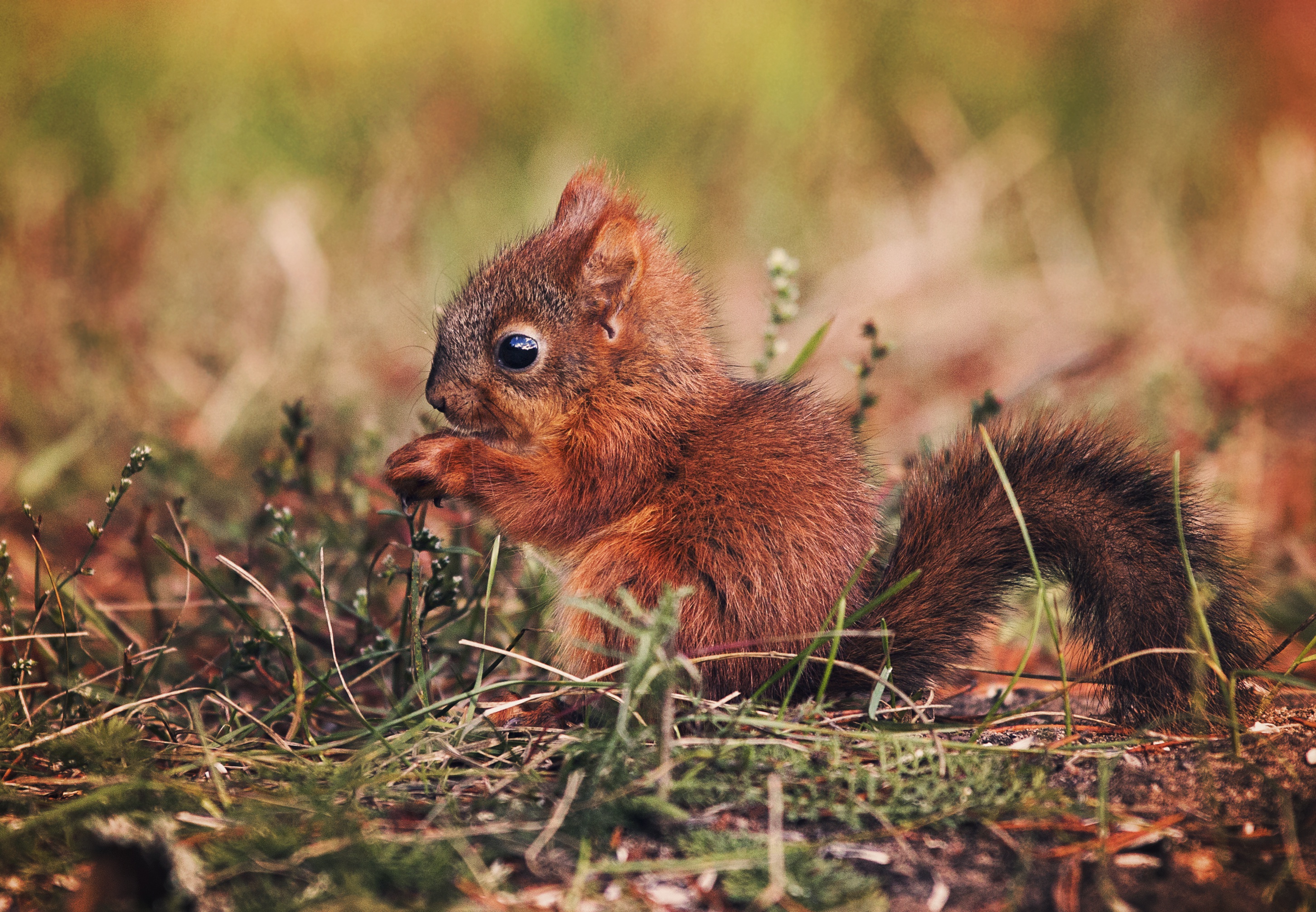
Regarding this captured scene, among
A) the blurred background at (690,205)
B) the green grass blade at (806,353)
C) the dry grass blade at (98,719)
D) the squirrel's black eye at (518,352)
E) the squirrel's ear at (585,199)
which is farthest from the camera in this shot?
A: the blurred background at (690,205)

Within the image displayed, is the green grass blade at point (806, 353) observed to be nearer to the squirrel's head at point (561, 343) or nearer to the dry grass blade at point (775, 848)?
the squirrel's head at point (561, 343)

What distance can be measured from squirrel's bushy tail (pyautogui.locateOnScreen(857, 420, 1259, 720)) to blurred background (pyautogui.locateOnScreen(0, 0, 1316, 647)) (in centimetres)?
81

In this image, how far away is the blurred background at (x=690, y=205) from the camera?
4.43 metres

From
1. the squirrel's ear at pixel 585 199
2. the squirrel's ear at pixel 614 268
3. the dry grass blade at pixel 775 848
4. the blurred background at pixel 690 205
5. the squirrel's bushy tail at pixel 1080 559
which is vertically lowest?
the dry grass blade at pixel 775 848

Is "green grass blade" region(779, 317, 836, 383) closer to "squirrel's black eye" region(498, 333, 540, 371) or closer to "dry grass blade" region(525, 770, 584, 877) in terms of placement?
"squirrel's black eye" region(498, 333, 540, 371)

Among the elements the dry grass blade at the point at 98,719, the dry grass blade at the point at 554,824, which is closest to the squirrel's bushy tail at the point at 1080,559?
the dry grass blade at the point at 554,824

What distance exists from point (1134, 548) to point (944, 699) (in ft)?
2.08

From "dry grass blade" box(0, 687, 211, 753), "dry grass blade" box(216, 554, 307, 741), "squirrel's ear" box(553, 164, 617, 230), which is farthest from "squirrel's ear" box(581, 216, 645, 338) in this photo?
"dry grass blade" box(0, 687, 211, 753)

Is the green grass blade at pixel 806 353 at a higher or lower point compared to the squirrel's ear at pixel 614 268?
lower

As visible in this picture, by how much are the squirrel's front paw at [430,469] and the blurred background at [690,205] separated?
64 centimetres

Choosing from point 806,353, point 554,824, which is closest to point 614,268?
point 806,353

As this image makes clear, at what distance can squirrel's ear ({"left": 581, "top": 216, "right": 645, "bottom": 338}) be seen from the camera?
2.83 m

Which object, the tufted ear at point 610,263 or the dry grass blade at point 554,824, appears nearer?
the dry grass blade at point 554,824

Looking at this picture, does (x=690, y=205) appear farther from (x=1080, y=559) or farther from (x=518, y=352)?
(x=1080, y=559)
